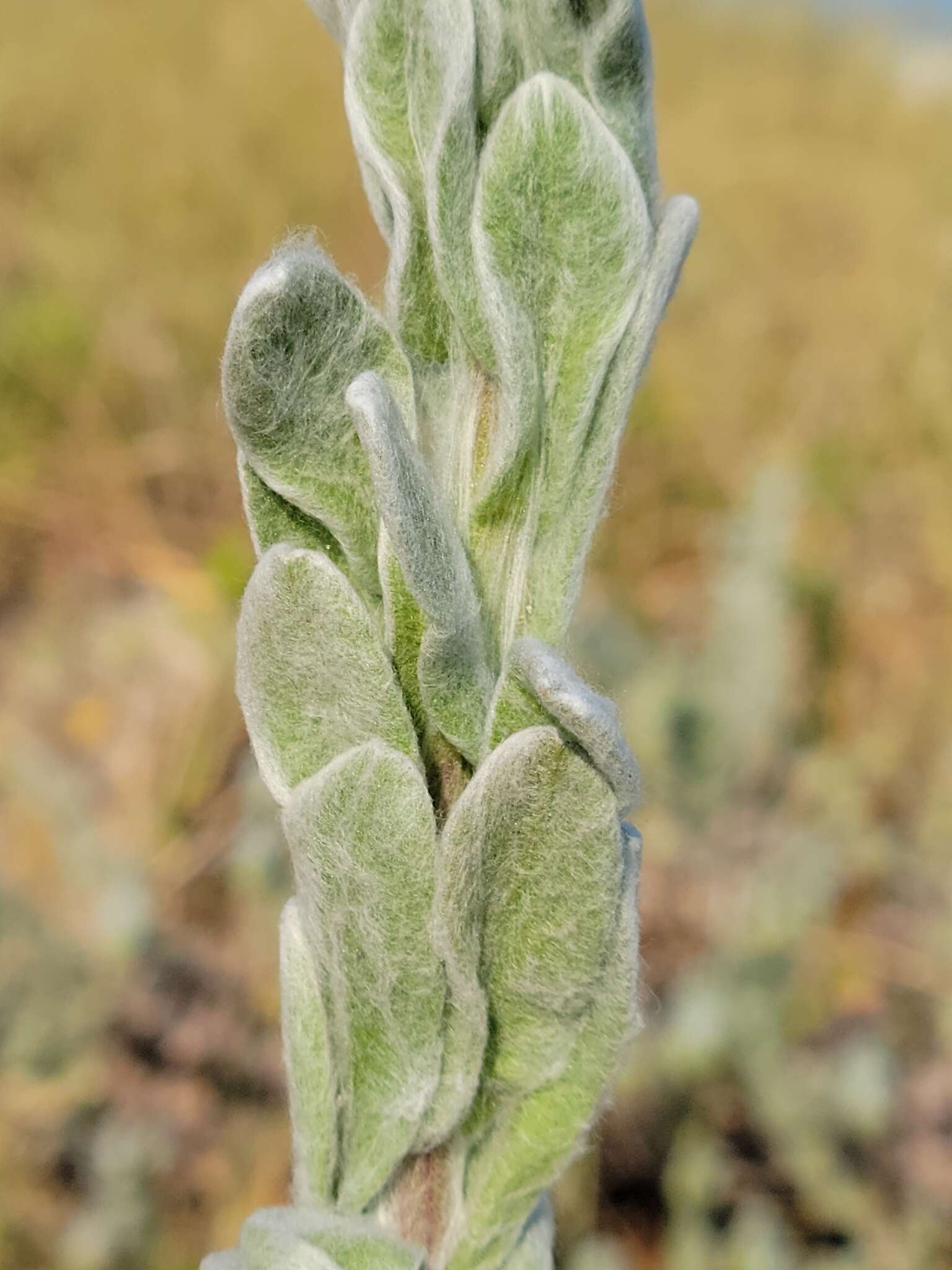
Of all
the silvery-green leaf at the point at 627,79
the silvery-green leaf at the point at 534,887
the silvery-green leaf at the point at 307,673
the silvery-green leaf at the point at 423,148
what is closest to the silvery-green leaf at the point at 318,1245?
the silvery-green leaf at the point at 534,887

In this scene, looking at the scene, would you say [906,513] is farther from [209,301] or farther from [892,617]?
[209,301]

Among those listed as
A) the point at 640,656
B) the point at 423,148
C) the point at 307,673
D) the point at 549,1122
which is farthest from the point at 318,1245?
the point at 640,656

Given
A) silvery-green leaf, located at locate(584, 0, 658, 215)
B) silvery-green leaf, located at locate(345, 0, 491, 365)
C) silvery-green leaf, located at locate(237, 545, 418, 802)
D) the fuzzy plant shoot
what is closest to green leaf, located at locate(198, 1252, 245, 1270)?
the fuzzy plant shoot

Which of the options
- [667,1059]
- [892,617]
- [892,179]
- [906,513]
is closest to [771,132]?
[892,179]

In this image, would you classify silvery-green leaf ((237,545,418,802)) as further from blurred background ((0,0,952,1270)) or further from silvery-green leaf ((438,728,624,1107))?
blurred background ((0,0,952,1270))

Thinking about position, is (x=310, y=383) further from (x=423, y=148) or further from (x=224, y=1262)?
(x=224, y=1262)

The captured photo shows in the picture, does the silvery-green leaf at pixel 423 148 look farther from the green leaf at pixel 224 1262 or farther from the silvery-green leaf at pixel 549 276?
the green leaf at pixel 224 1262
